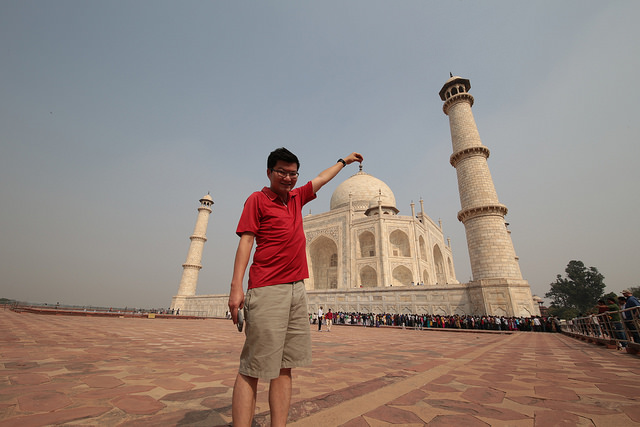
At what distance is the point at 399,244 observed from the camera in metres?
24.6

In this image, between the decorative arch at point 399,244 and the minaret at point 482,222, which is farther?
the decorative arch at point 399,244

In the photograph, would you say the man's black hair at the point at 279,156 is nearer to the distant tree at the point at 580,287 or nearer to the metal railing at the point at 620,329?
the metal railing at the point at 620,329

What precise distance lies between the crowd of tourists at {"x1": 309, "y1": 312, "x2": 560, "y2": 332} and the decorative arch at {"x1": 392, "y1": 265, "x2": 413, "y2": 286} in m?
6.06

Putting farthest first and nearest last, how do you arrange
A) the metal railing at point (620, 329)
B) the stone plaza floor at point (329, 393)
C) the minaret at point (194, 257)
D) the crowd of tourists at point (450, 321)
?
the minaret at point (194, 257) < the crowd of tourists at point (450, 321) < the metal railing at point (620, 329) < the stone plaza floor at point (329, 393)

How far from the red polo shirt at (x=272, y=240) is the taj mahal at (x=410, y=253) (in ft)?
46.9

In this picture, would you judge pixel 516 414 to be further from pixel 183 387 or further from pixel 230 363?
pixel 230 363

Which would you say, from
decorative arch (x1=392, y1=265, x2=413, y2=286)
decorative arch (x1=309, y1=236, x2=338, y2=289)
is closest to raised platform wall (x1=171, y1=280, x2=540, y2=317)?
decorative arch (x1=392, y1=265, x2=413, y2=286)

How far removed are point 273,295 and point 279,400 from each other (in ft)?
1.51

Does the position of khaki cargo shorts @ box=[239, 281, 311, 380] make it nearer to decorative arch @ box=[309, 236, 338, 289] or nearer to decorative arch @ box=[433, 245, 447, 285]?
decorative arch @ box=[309, 236, 338, 289]

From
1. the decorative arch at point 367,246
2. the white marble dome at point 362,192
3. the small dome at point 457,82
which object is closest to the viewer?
the small dome at point 457,82

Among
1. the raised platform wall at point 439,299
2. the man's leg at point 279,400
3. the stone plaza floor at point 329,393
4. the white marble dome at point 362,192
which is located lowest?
the stone plaza floor at point 329,393

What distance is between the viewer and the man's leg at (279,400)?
1.25 meters

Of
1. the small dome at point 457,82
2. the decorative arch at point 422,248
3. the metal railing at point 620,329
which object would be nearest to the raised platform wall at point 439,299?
the metal railing at point 620,329

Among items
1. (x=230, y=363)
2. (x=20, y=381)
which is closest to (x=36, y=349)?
(x=20, y=381)
